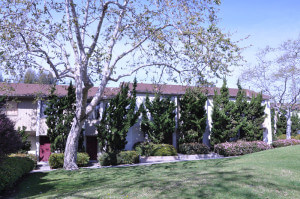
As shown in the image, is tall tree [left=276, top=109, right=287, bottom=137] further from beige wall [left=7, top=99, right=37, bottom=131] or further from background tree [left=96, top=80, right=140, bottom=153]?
beige wall [left=7, top=99, right=37, bottom=131]

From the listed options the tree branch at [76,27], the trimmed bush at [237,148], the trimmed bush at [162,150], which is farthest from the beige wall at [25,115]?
the trimmed bush at [237,148]

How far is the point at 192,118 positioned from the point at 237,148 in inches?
191

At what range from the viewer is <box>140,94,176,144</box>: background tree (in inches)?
992

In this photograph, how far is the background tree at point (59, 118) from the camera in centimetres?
2391

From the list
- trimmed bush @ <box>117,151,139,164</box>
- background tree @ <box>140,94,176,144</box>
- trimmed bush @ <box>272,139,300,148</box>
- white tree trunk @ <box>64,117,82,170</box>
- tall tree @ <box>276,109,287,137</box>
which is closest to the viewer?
white tree trunk @ <box>64,117,82,170</box>

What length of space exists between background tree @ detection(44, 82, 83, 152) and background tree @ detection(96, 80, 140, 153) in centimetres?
258

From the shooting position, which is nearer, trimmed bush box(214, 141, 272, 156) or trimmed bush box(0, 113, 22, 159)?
trimmed bush box(0, 113, 22, 159)

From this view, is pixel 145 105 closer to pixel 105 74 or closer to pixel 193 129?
pixel 193 129

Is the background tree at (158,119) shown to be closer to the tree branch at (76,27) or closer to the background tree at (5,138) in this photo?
the tree branch at (76,27)

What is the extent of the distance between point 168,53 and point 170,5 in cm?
264

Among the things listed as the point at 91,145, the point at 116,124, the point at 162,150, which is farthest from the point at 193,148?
the point at 91,145

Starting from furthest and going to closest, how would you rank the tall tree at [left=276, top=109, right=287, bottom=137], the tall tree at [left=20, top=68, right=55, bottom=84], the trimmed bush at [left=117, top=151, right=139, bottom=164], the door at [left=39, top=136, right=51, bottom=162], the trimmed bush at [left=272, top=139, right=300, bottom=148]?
1. the tall tree at [left=276, top=109, right=287, bottom=137]
2. the trimmed bush at [left=272, top=139, right=300, bottom=148]
3. the door at [left=39, top=136, right=51, bottom=162]
4. the trimmed bush at [left=117, top=151, right=139, bottom=164]
5. the tall tree at [left=20, top=68, right=55, bottom=84]

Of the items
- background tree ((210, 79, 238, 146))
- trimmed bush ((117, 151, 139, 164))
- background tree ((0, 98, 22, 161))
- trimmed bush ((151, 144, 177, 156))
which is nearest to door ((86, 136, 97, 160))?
trimmed bush ((117, 151, 139, 164))

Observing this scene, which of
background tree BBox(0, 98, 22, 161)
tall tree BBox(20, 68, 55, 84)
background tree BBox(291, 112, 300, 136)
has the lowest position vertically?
background tree BBox(291, 112, 300, 136)
